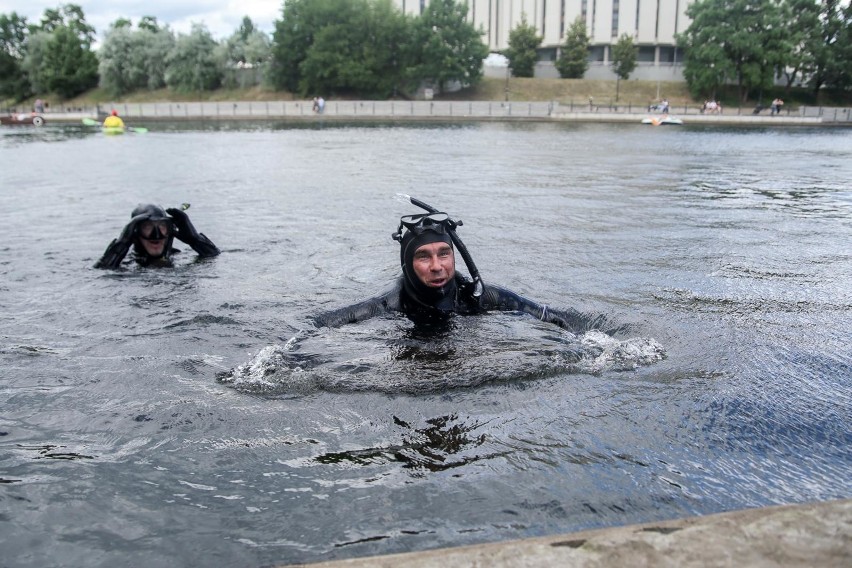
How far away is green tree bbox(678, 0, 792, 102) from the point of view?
70.2 metres

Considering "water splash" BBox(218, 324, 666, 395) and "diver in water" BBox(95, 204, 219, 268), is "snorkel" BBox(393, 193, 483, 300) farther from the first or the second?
"diver in water" BBox(95, 204, 219, 268)

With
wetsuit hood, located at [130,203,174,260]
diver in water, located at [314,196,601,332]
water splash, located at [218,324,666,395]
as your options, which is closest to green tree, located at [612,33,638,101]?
wetsuit hood, located at [130,203,174,260]

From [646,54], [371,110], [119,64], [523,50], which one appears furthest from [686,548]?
[646,54]

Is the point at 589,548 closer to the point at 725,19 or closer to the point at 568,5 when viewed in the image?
the point at 725,19

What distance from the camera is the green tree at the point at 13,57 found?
94.4m

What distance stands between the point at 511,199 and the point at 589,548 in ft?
47.2

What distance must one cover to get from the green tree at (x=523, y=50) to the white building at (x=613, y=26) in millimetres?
6656

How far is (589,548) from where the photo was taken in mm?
2344

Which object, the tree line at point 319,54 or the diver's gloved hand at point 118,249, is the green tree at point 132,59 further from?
the diver's gloved hand at point 118,249

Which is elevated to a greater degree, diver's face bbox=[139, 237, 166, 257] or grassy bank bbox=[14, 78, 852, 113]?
grassy bank bbox=[14, 78, 852, 113]

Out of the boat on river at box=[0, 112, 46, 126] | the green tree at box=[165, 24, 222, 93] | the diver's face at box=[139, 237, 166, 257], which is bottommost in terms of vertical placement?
the diver's face at box=[139, 237, 166, 257]

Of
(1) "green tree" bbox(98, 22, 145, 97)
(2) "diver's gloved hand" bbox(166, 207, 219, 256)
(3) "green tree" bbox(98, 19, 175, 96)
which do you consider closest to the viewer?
(2) "diver's gloved hand" bbox(166, 207, 219, 256)

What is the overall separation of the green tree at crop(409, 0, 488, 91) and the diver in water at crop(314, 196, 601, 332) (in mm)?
73225

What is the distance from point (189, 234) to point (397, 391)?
607cm
